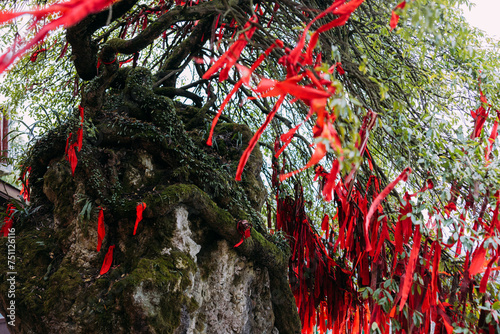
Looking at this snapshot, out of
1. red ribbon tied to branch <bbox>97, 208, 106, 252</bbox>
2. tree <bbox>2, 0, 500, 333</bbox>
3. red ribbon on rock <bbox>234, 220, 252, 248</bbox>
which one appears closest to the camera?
Answer: tree <bbox>2, 0, 500, 333</bbox>

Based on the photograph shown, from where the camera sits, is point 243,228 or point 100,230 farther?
point 243,228

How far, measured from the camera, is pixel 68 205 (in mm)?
2324

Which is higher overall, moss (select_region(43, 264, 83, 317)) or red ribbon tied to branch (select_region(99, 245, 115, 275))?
red ribbon tied to branch (select_region(99, 245, 115, 275))

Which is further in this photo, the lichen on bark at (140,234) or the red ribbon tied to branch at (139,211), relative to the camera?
the red ribbon tied to branch at (139,211)

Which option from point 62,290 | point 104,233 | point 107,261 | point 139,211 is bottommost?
point 62,290

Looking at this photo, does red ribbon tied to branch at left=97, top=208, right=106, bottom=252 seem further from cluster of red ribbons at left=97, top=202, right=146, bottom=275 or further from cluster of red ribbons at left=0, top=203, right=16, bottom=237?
cluster of red ribbons at left=0, top=203, right=16, bottom=237

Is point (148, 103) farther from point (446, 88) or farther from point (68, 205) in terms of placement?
point (446, 88)

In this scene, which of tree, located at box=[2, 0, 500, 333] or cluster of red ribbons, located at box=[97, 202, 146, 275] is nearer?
tree, located at box=[2, 0, 500, 333]

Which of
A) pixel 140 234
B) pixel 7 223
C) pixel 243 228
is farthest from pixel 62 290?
pixel 243 228

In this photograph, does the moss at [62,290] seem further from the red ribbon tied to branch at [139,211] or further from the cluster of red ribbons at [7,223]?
the cluster of red ribbons at [7,223]

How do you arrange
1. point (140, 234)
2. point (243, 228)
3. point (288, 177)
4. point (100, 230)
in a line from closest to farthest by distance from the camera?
point (100, 230), point (140, 234), point (243, 228), point (288, 177)

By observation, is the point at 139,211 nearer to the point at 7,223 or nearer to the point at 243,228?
the point at 243,228

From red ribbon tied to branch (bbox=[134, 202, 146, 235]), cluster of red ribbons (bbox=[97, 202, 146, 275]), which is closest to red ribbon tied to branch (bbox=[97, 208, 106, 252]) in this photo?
cluster of red ribbons (bbox=[97, 202, 146, 275])

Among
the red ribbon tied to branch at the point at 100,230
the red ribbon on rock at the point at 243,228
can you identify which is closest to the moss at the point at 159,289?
the red ribbon tied to branch at the point at 100,230
